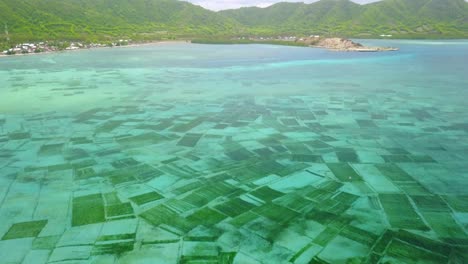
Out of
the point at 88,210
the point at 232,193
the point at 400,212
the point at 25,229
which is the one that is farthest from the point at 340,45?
the point at 25,229

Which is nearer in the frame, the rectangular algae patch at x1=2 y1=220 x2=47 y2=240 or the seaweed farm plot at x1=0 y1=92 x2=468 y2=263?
the seaweed farm plot at x1=0 y1=92 x2=468 y2=263

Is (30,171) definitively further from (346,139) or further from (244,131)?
(346,139)

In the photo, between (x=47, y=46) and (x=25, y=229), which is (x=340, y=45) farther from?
(x=25, y=229)

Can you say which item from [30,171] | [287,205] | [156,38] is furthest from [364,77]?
[156,38]

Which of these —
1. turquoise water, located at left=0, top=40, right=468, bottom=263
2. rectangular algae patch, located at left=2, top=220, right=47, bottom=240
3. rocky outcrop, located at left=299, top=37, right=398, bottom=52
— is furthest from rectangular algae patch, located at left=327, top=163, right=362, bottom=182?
rocky outcrop, located at left=299, top=37, right=398, bottom=52

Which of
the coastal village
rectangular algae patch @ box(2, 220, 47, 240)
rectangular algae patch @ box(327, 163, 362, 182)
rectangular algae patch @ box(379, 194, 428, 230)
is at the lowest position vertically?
rectangular algae patch @ box(2, 220, 47, 240)

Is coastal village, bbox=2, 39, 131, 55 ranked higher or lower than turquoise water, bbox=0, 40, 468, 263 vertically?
higher

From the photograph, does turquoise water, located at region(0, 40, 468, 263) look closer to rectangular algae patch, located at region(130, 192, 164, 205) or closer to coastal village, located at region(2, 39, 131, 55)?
rectangular algae patch, located at region(130, 192, 164, 205)
